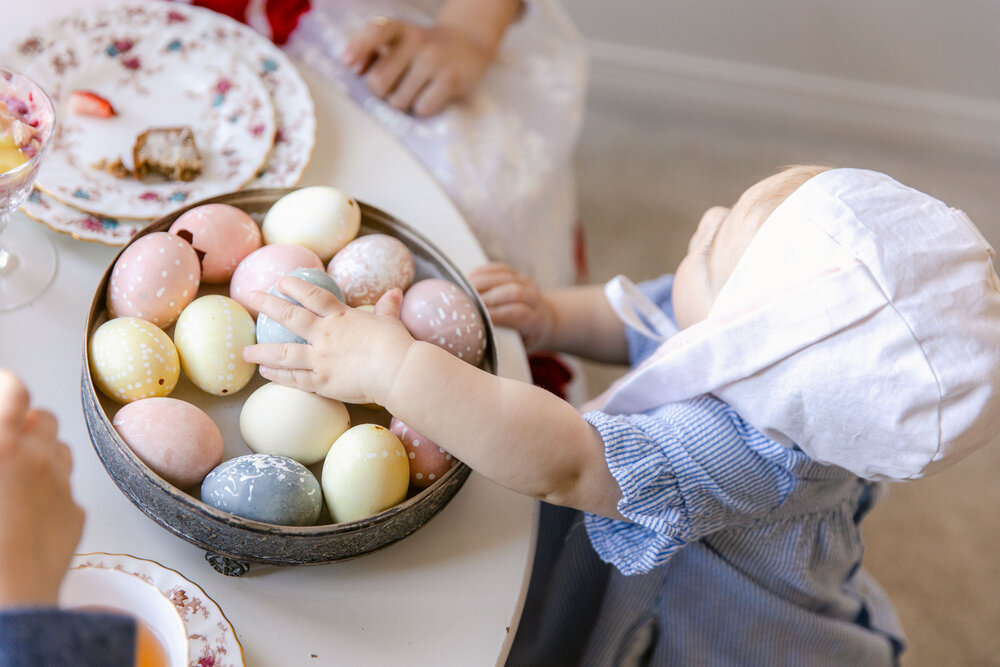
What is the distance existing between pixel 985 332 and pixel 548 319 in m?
0.42

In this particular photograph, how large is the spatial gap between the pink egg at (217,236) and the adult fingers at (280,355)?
9cm

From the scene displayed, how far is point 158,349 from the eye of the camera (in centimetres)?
53

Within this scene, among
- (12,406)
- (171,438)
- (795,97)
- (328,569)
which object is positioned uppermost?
(12,406)

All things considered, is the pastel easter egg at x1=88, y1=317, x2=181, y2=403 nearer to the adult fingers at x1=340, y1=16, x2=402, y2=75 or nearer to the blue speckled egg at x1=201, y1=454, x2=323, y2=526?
the blue speckled egg at x1=201, y1=454, x2=323, y2=526

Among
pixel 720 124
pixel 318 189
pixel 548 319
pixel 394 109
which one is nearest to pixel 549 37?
pixel 394 109

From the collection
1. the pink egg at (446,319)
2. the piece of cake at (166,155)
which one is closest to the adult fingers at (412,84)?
the piece of cake at (166,155)

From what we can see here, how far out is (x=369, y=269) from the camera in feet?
2.00

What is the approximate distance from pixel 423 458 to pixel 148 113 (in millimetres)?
441

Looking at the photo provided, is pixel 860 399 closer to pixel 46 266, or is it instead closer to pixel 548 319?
pixel 548 319

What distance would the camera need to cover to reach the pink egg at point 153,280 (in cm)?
55

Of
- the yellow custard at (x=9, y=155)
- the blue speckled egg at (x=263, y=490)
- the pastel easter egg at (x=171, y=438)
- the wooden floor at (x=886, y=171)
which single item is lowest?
the wooden floor at (x=886, y=171)

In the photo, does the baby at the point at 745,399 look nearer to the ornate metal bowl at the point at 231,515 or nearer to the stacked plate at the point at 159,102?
the ornate metal bowl at the point at 231,515

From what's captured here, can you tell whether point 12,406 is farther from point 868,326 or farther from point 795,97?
point 795,97

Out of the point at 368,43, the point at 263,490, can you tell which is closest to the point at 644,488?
the point at 263,490
